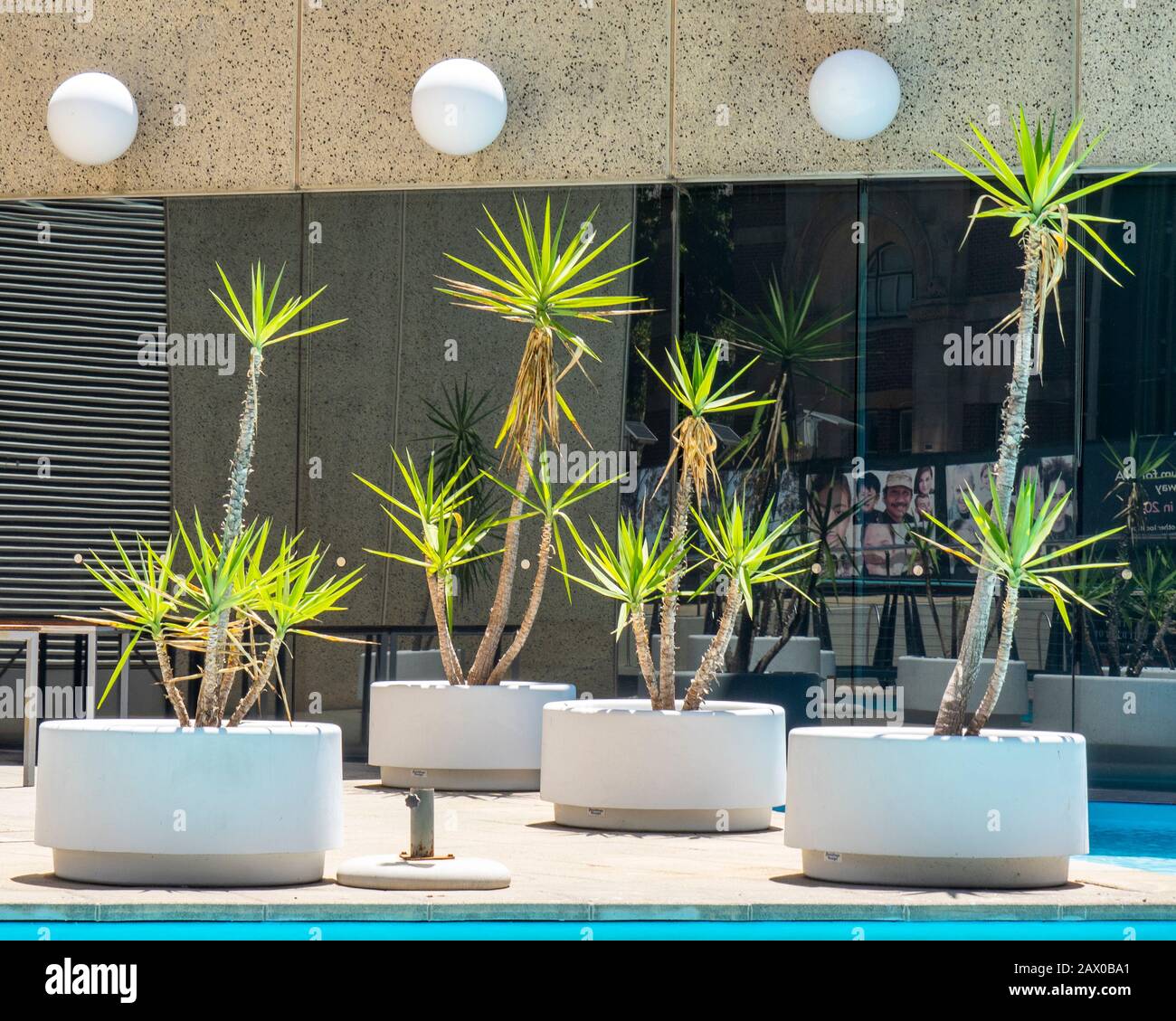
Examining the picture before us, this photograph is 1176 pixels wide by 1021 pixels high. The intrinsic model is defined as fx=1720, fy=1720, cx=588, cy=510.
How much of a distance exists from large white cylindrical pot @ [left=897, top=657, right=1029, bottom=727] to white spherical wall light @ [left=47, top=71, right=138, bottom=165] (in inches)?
219

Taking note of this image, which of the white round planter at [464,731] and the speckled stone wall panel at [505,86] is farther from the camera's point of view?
the speckled stone wall panel at [505,86]

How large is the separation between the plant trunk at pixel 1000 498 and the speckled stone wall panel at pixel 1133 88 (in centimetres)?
419

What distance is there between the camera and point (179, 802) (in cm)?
522

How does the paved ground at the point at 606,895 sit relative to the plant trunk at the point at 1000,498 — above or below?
below

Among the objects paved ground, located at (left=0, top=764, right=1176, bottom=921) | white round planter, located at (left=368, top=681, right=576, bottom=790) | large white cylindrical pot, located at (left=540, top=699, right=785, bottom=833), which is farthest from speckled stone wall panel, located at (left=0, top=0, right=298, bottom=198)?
paved ground, located at (left=0, top=764, right=1176, bottom=921)

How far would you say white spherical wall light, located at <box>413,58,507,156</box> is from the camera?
9805 millimetres

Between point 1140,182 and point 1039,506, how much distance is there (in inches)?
75.9

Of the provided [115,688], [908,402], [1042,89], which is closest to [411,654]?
[115,688]

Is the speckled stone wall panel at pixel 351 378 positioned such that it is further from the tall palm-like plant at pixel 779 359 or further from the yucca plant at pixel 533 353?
the tall palm-like plant at pixel 779 359

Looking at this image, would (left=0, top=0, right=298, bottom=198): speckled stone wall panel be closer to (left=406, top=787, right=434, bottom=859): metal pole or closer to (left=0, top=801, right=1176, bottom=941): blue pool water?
(left=406, top=787, right=434, bottom=859): metal pole

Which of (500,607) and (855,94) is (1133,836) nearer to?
(500,607)

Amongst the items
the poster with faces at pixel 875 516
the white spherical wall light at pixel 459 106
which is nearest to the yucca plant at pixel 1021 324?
the poster with faces at pixel 875 516

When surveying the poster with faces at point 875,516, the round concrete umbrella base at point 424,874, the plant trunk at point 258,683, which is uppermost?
the poster with faces at point 875,516

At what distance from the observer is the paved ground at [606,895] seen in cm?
485
